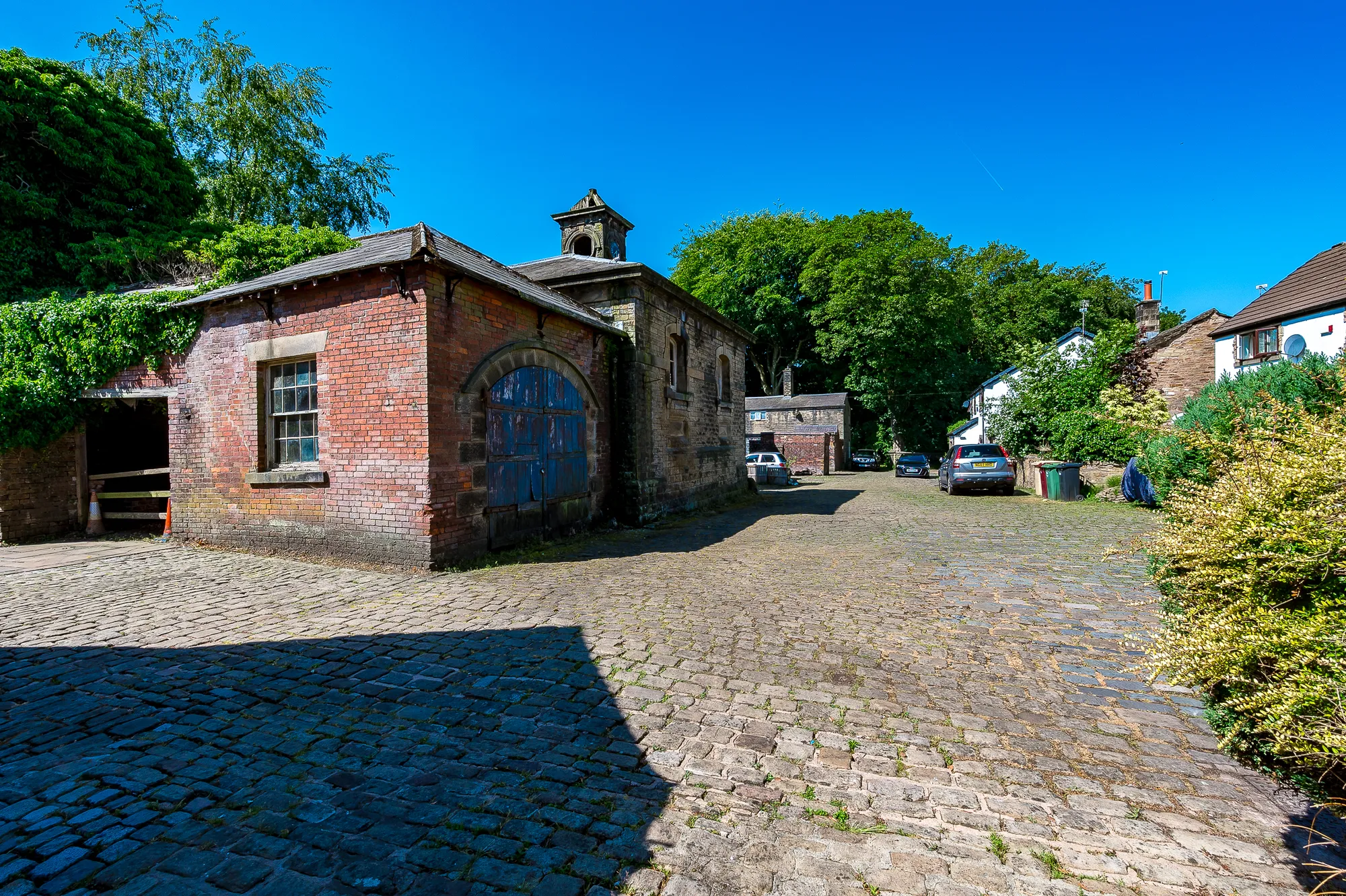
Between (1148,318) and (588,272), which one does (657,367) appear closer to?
(588,272)

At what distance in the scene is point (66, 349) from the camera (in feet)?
34.5

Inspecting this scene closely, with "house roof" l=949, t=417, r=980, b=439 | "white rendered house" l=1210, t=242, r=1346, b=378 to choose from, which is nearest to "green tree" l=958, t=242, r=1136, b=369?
"house roof" l=949, t=417, r=980, b=439

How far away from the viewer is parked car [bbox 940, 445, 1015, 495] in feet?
61.7

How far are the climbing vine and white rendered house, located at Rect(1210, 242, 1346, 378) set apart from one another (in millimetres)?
25295

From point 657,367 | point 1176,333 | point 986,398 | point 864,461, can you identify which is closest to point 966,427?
point 986,398

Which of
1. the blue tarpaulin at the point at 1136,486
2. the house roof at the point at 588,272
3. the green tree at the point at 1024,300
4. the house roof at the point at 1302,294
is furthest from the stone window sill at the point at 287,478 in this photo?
the green tree at the point at 1024,300

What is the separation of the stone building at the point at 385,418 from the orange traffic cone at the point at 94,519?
342 mm

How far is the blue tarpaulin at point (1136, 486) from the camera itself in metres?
14.3

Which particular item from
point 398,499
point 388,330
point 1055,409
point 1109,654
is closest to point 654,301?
point 388,330

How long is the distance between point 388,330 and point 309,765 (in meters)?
6.12

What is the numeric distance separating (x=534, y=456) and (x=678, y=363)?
6.26 m

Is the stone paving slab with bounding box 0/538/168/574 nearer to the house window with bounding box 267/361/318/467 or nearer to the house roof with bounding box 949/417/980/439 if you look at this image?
the house window with bounding box 267/361/318/467

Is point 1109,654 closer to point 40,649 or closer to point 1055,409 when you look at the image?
point 40,649

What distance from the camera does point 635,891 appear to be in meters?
2.31
